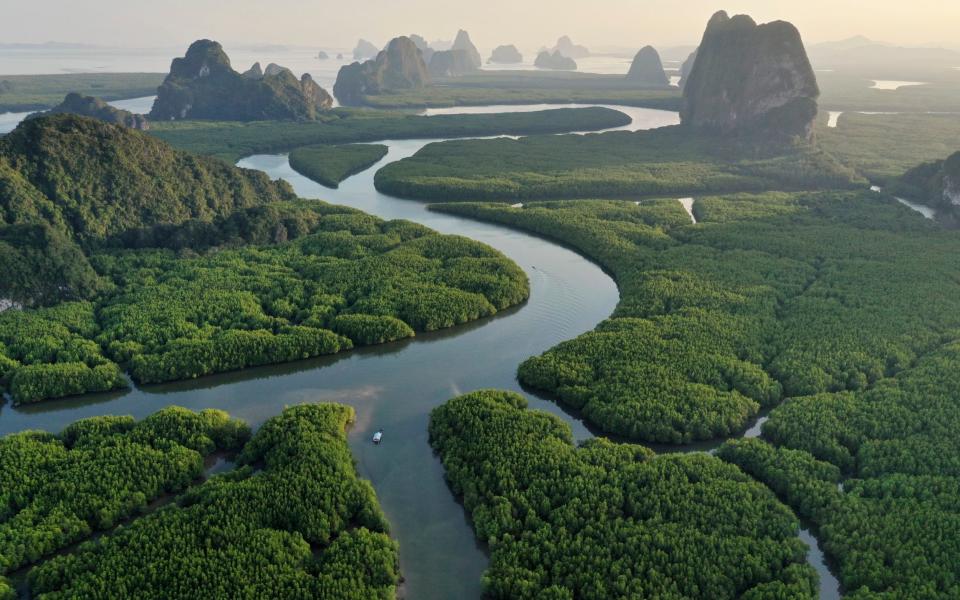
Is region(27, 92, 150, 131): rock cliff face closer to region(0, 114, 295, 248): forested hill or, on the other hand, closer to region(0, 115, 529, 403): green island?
region(0, 115, 529, 403): green island

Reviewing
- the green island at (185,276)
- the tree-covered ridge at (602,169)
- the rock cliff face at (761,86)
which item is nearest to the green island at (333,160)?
the tree-covered ridge at (602,169)

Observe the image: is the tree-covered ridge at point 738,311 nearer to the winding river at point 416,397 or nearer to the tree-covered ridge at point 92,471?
the winding river at point 416,397

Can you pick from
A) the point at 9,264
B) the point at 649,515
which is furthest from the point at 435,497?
the point at 9,264

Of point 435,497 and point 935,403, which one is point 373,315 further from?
point 935,403

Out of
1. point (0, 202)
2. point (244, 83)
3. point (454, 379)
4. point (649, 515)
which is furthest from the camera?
point (244, 83)

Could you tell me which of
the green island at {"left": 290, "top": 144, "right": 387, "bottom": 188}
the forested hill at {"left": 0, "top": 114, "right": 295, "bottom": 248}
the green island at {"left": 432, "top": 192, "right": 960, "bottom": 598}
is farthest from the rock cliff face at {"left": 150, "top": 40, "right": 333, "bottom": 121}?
the green island at {"left": 432, "top": 192, "right": 960, "bottom": 598}

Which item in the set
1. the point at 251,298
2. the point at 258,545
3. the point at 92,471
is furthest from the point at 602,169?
the point at 258,545
